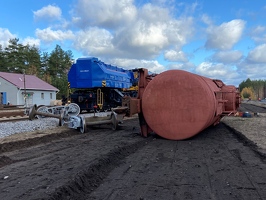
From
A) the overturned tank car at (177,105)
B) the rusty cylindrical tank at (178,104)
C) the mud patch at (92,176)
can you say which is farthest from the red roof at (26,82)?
the mud patch at (92,176)

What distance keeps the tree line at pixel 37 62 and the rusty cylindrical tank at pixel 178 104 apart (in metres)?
48.8

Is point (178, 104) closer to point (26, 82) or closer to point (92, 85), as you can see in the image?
point (92, 85)

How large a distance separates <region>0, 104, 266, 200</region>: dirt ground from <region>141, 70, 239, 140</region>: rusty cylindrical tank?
452mm

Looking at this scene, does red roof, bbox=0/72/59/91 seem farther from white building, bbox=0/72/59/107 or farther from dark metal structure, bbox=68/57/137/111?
dark metal structure, bbox=68/57/137/111

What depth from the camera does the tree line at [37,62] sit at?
208 ft

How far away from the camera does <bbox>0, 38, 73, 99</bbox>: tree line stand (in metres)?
63.4

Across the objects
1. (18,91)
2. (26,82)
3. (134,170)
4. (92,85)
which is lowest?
(134,170)

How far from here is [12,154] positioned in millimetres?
7117

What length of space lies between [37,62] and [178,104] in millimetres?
67144

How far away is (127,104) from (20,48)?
6390 cm

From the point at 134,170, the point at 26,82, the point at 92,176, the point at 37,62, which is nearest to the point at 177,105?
the point at 134,170

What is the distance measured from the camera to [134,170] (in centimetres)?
547

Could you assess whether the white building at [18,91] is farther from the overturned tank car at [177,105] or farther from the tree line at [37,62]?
the overturned tank car at [177,105]

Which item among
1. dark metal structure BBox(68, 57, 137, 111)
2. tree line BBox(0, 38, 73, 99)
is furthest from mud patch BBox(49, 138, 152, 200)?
tree line BBox(0, 38, 73, 99)
